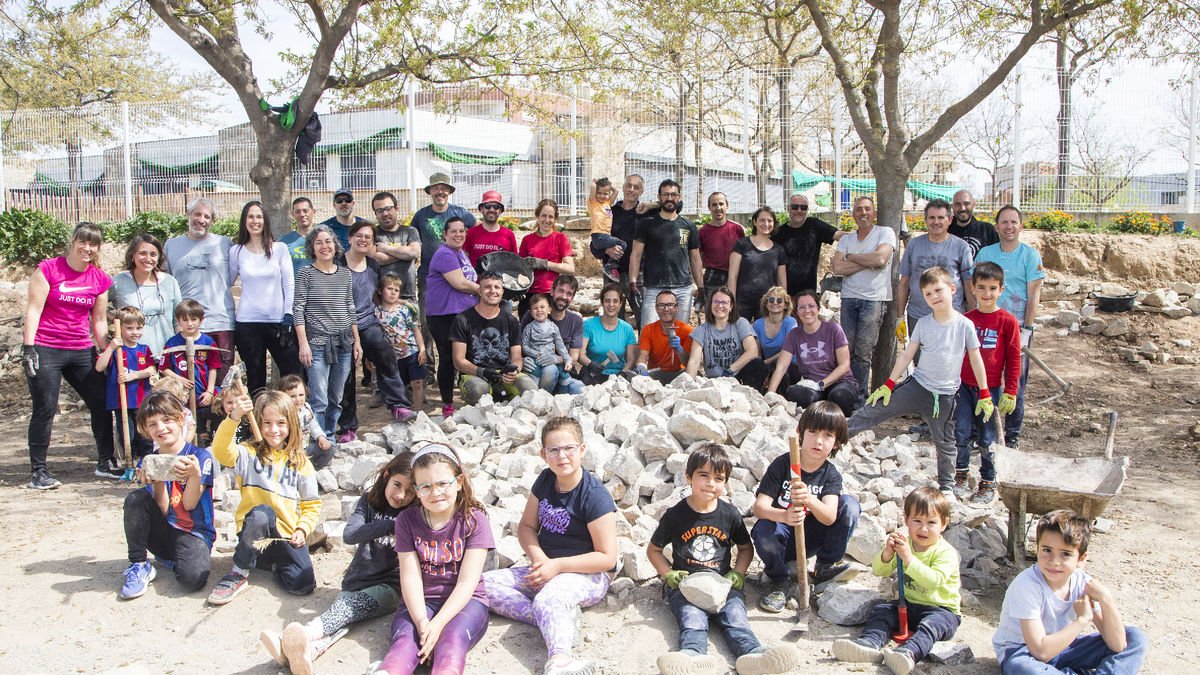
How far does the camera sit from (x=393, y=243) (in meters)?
7.64

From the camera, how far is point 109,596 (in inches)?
179

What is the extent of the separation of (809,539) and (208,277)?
15.4 ft

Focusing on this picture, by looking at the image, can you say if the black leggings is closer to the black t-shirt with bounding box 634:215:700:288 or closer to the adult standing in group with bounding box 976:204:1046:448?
the black t-shirt with bounding box 634:215:700:288

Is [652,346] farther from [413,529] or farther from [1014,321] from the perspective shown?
[413,529]

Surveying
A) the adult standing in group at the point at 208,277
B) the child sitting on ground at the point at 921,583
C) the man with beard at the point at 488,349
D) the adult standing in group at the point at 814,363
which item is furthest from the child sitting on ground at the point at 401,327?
the child sitting on ground at the point at 921,583

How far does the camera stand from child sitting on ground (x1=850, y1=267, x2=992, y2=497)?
563 centimetres

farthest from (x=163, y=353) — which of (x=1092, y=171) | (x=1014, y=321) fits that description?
(x=1092, y=171)

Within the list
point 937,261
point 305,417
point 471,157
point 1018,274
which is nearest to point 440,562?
point 305,417

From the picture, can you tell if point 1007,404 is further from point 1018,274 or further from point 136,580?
point 136,580

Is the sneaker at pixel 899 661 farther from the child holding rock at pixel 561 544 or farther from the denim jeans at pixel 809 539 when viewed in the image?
the child holding rock at pixel 561 544

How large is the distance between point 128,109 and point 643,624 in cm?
1410

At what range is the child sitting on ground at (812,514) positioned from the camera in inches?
173

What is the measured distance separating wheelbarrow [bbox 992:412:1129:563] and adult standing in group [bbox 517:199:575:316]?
13.5ft

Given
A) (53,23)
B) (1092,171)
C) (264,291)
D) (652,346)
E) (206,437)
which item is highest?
(53,23)
